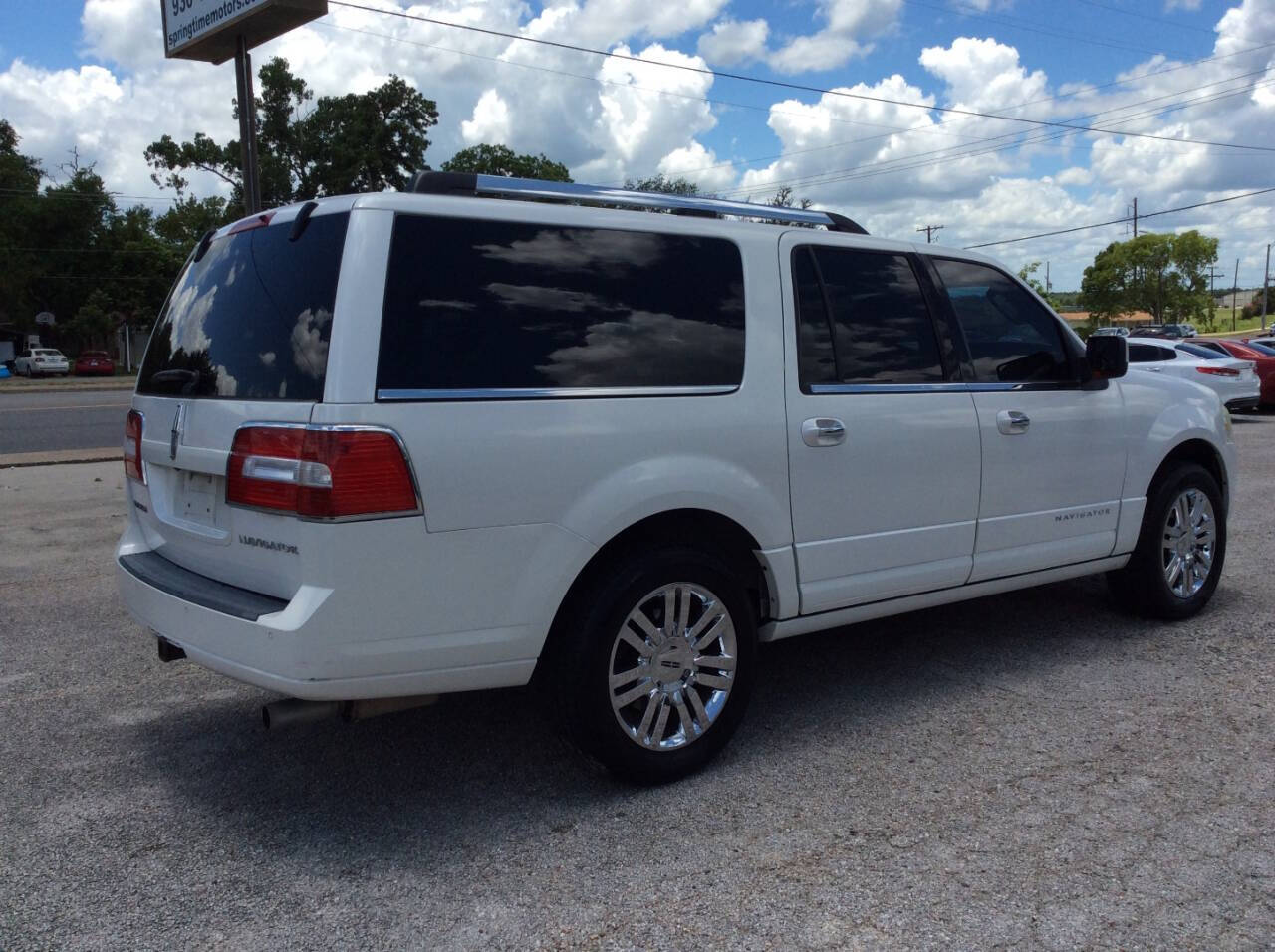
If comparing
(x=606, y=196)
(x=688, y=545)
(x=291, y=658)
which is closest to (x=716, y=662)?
(x=688, y=545)

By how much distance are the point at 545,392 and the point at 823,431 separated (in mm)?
1177

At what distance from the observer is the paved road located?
16.1 metres

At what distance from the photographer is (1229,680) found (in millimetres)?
4723

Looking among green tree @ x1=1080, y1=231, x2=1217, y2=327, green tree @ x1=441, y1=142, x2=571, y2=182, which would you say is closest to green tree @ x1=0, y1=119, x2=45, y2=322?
green tree @ x1=441, y1=142, x2=571, y2=182

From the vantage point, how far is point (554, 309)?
3.44 metres

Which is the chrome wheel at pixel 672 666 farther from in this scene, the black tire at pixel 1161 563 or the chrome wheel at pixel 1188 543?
the chrome wheel at pixel 1188 543

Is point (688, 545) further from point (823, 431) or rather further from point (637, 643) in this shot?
point (823, 431)

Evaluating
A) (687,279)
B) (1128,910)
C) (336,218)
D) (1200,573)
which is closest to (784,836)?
(1128,910)

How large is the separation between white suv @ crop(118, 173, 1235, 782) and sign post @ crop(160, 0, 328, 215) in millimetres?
7328

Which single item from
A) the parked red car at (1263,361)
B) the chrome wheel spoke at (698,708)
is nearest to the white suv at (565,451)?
the chrome wheel spoke at (698,708)

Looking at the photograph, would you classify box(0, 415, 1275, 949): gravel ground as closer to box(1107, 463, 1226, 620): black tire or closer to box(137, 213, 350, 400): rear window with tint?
box(1107, 463, 1226, 620): black tire

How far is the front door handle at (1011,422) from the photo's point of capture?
4.62 metres

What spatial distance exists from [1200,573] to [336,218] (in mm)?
4775

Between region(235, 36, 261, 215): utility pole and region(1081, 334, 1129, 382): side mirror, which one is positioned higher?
region(235, 36, 261, 215): utility pole
